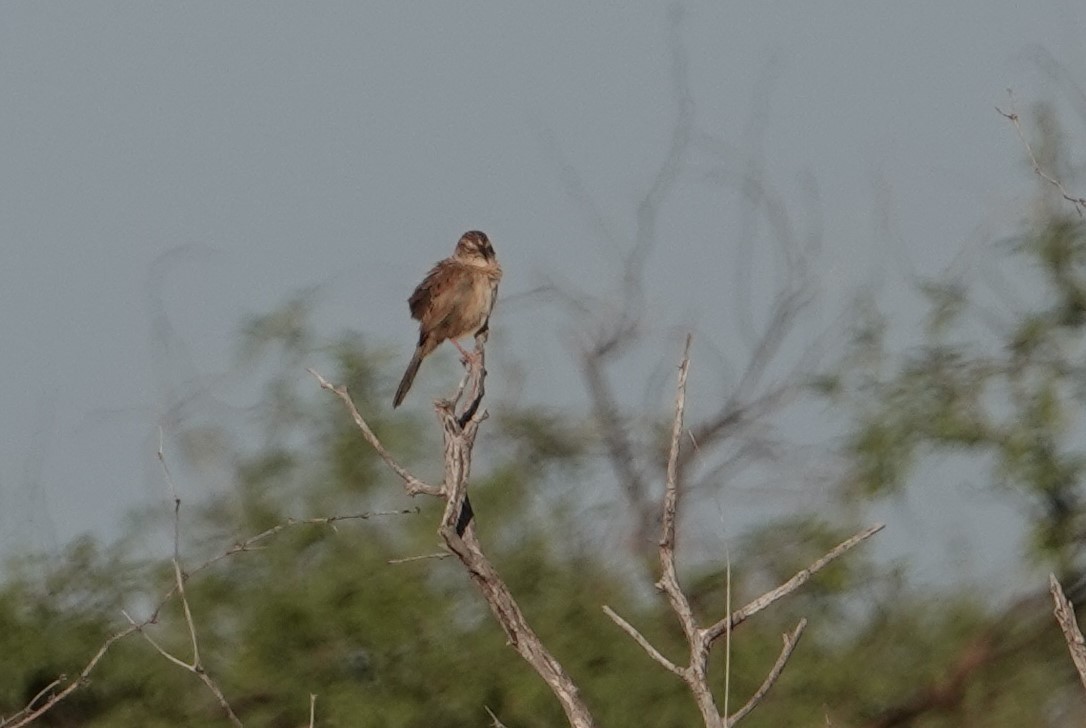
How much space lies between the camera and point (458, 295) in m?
10.1

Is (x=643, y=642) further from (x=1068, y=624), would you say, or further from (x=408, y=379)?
(x=408, y=379)

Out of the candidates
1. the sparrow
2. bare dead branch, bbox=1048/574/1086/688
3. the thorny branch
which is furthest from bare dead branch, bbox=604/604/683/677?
the sparrow

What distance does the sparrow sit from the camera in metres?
10.1

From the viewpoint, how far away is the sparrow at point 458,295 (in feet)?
33.1

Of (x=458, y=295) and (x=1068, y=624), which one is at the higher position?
(x=1068, y=624)

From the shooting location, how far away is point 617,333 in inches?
492

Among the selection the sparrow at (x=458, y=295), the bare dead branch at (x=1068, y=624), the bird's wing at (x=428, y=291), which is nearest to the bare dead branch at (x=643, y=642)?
the bare dead branch at (x=1068, y=624)

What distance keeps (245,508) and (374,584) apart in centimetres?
98

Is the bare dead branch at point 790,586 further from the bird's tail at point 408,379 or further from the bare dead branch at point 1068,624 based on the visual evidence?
the bird's tail at point 408,379

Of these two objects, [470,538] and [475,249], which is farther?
[475,249]

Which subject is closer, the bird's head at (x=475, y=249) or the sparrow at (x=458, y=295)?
the sparrow at (x=458, y=295)

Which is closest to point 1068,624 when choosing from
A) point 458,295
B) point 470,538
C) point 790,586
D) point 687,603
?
point 790,586

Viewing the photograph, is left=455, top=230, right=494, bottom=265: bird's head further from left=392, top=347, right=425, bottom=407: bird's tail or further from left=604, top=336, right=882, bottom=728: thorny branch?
left=604, top=336, right=882, bottom=728: thorny branch

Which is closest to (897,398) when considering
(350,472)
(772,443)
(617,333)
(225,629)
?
(772,443)
